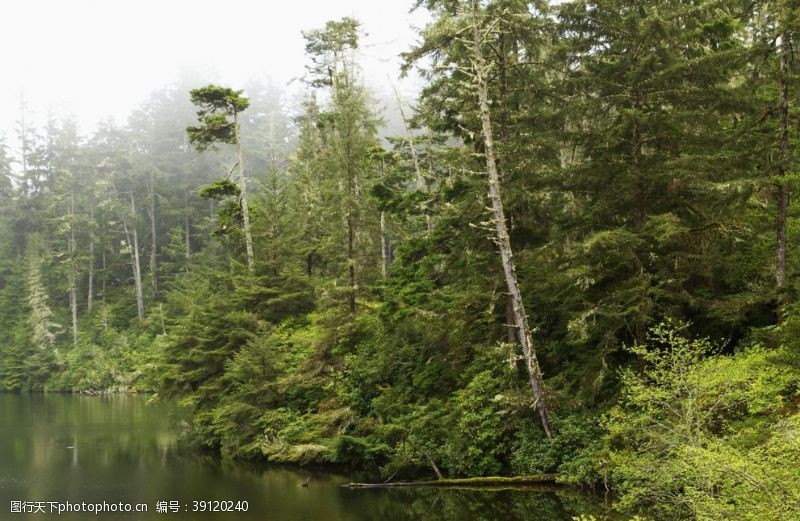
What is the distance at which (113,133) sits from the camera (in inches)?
2606

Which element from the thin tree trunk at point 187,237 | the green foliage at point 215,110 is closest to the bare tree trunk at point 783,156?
the green foliage at point 215,110

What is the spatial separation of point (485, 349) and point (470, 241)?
3.30m

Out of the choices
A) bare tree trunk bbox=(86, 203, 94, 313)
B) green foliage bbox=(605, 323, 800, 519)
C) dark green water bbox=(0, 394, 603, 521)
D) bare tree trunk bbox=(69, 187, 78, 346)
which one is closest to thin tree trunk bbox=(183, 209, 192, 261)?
bare tree trunk bbox=(86, 203, 94, 313)

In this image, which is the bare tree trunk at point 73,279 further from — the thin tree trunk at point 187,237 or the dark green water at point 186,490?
the dark green water at point 186,490

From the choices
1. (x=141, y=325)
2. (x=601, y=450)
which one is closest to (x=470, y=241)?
(x=601, y=450)

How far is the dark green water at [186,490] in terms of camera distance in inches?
567

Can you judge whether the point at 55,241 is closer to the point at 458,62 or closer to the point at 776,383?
the point at 458,62

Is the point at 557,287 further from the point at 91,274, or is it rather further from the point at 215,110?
the point at 91,274

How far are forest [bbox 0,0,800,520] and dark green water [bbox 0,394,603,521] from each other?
121cm

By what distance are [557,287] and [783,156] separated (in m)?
6.01

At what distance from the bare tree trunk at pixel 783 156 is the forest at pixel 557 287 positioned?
5 cm

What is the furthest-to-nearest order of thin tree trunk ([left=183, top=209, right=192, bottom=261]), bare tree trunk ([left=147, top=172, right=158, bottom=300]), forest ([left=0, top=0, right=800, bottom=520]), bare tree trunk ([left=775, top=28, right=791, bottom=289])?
bare tree trunk ([left=147, top=172, right=158, bottom=300])
thin tree trunk ([left=183, top=209, right=192, bottom=261])
bare tree trunk ([left=775, top=28, right=791, bottom=289])
forest ([left=0, top=0, right=800, bottom=520])

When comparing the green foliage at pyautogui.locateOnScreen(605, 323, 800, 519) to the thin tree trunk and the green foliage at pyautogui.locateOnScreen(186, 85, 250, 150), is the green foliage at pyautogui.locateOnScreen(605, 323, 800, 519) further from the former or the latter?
the thin tree trunk

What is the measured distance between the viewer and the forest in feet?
39.3
